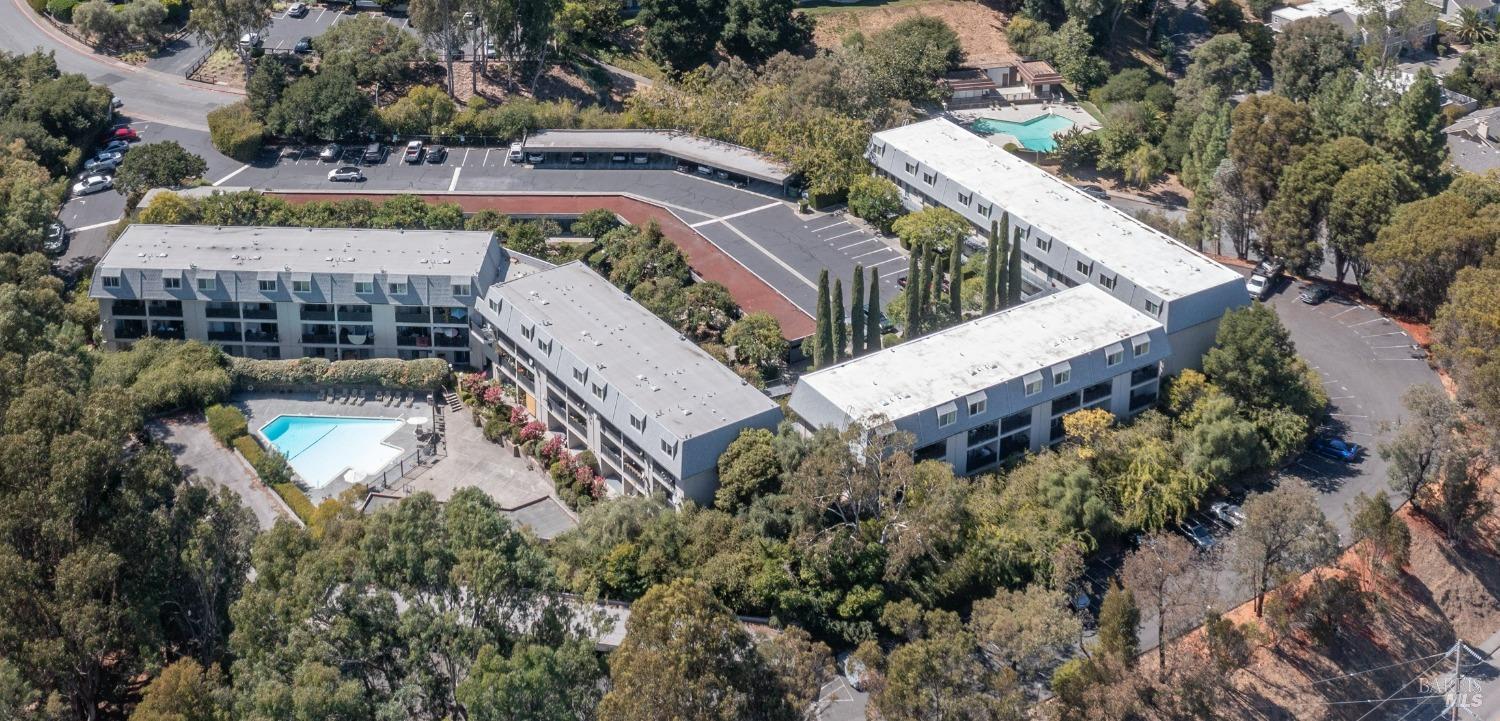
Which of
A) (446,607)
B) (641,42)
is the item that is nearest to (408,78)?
(641,42)

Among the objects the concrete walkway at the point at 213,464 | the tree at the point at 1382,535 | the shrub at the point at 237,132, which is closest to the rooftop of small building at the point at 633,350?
the concrete walkway at the point at 213,464

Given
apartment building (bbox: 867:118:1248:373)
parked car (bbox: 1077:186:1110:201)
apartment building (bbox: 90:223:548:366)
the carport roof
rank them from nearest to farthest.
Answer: apartment building (bbox: 867:118:1248:373)
apartment building (bbox: 90:223:548:366)
the carport roof
parked car (bbox: 1077:186:1110:201)

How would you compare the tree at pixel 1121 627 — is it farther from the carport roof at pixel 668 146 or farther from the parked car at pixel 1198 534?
the carport roof at pixel 668 146

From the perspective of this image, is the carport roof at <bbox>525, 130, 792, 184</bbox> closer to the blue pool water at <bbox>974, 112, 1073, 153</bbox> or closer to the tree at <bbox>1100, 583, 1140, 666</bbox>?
the blue pool water at <bbox>974, 112, 1073, 153</bbox>

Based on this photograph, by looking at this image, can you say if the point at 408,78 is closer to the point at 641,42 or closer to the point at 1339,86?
the point at 641,42

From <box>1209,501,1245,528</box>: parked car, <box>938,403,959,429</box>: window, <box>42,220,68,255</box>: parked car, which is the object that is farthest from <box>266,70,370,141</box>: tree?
<box>1209,501,1245,528</box>: parked car

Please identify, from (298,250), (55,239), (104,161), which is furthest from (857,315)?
(104,161)

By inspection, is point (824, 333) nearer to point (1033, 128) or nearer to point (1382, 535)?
point (1382, 535)
